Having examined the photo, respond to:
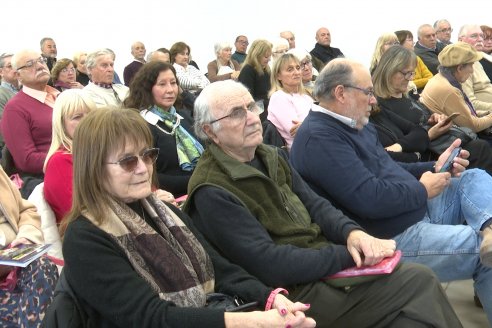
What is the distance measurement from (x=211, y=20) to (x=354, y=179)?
6994 mm

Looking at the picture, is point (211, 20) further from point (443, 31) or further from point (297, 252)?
point (297, 252)

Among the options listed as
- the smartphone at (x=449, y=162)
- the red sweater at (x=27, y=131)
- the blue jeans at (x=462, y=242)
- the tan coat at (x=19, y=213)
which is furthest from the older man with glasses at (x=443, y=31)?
the tan coat at (x=19, y=213)

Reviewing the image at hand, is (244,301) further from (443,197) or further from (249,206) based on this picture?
(443,197)

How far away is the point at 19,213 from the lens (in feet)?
6.55

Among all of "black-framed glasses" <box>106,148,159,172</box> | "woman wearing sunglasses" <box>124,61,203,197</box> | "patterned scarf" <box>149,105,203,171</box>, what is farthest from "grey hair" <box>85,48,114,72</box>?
"black-framed glasses" <box>106,148,159,172</box>

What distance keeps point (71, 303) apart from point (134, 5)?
7.55 metres

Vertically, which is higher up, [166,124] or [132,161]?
[132,161]

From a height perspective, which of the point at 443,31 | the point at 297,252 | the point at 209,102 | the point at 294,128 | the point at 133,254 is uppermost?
the point at 209,102

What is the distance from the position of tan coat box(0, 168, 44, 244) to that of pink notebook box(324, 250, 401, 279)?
1.05 meters

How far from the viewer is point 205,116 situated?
1842 millimetres

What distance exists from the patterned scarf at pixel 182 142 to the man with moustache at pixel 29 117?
66 centimetres

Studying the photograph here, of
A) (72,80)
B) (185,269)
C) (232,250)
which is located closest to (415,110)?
(232,250)

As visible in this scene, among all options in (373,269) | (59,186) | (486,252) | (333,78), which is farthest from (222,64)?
(373,269)

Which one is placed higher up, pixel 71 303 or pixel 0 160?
pixel 71 303
